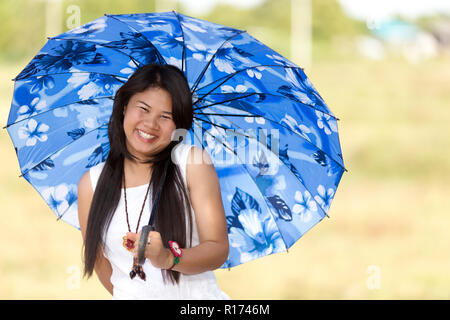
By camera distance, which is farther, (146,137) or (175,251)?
(146,137)

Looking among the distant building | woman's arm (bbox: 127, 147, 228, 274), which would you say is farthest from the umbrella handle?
the distant building

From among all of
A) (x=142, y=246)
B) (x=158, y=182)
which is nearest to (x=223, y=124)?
(x=158, y=182)

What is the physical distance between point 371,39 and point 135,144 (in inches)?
869

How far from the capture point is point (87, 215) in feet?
9.27

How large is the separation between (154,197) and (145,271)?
32 cm

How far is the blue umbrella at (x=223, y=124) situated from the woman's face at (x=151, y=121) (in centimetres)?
35

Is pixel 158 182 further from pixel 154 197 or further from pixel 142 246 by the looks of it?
pixel 142 246

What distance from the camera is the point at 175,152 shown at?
107 inches

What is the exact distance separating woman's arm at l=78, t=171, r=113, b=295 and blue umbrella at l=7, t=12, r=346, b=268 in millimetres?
468

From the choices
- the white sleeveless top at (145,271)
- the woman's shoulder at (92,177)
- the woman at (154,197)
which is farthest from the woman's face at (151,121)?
the woman's shoulder at (92,177)

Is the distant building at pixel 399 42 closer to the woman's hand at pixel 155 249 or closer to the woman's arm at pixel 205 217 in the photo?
the woman's arm at pixel 205 217

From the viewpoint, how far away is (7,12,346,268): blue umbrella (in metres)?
3.01

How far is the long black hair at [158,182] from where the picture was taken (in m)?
2.68

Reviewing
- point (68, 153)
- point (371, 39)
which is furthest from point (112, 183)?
point (371, 39)
